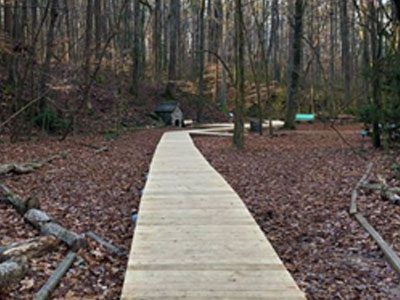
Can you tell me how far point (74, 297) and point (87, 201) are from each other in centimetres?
408

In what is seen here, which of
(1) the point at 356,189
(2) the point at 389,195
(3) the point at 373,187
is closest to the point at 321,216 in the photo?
(2) the point at 389,195

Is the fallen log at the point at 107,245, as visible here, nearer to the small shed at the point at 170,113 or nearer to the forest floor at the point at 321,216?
the forest floor at the point at 321,216

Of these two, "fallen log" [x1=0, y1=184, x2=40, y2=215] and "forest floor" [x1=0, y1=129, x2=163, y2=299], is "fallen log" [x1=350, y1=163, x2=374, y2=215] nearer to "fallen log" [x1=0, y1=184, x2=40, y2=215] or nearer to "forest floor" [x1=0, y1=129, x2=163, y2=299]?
A: "forest floor" [x1=0, y1=129, x2=163, y2=299]

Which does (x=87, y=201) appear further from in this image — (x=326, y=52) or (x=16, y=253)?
(x=326, y=52)

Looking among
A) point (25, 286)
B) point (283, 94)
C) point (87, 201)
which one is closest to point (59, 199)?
point (87, 201)

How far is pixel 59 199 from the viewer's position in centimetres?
815

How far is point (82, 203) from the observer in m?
7.96

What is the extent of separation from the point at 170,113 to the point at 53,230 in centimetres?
2264

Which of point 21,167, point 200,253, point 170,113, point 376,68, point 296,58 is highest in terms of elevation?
point 296,58

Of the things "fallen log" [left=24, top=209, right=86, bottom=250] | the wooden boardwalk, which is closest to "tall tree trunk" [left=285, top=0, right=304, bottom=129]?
the wooden boardwalk

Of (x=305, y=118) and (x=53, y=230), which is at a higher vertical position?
(x=305, y=118)

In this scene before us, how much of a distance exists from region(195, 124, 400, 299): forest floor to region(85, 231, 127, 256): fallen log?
1718 mm

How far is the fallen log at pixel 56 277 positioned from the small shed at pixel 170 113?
23231 mm

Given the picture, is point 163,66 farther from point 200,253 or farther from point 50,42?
point 200,253
